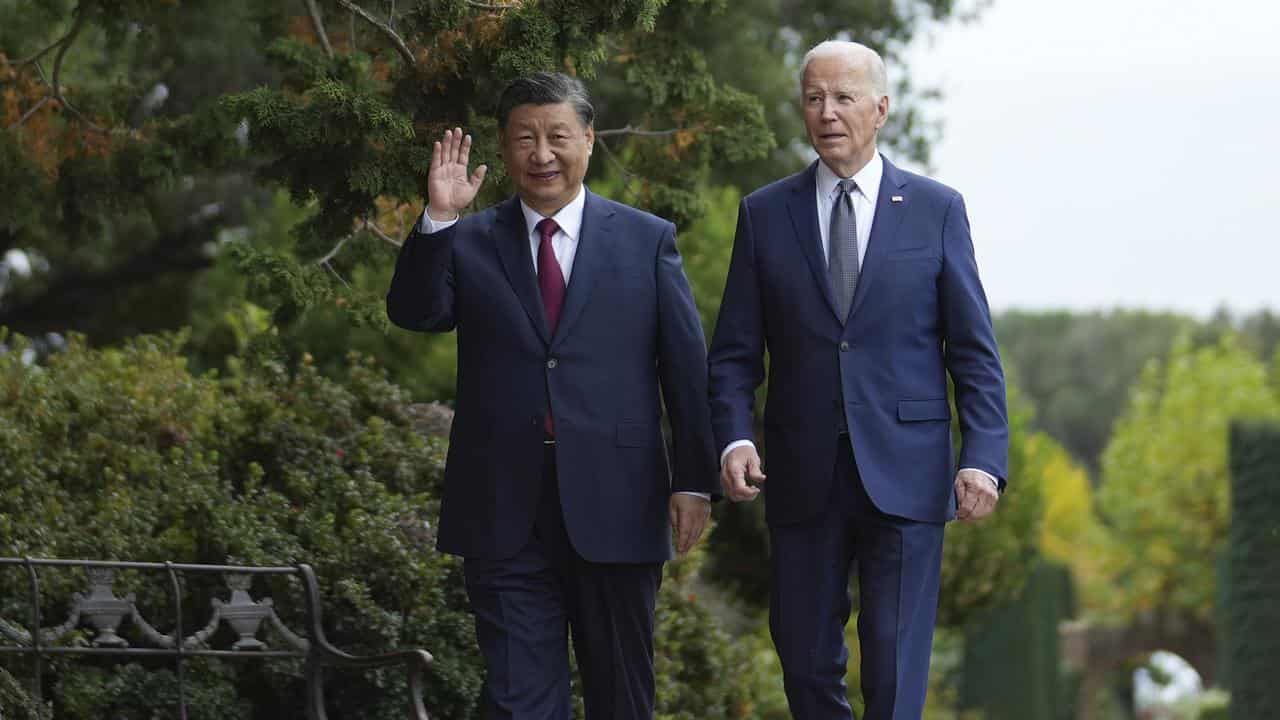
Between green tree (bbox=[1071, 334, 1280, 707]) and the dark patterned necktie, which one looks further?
green tree (bbox=[1071, 334, 1280, 707])

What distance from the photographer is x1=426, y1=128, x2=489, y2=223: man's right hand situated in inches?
173

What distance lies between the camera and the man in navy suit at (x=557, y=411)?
171 inches

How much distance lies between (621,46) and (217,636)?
2.99m

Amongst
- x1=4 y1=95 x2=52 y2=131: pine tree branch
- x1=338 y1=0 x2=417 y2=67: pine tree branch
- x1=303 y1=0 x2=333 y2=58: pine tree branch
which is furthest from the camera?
x1=4 y1=95 x2=52 y2=131: pine tree branch

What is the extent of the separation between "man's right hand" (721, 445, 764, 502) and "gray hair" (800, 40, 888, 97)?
41.1 inches

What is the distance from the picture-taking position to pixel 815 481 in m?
4.41

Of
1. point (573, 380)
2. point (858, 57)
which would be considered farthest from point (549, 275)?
point (858, 57)

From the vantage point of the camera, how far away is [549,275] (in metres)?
4.49

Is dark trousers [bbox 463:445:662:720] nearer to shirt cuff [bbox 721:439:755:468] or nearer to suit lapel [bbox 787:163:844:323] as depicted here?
shirt cuff [bbox 721:439:755:468]

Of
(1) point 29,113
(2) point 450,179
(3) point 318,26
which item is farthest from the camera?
(1) point 29,113

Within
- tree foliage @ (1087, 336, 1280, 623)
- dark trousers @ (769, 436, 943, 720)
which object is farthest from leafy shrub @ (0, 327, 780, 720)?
tree foliage @ (1087, 336, 1280, 623)

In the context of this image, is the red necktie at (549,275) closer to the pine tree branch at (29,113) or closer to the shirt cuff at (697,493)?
the shirt cuff at (697,493)

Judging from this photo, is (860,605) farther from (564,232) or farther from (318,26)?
(318,26)

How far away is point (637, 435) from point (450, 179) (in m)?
0.86
